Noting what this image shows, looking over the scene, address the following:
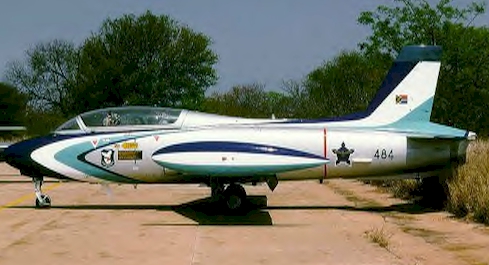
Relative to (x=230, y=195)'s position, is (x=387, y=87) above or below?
above

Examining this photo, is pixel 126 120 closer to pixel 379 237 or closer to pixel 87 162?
pixel 87 162

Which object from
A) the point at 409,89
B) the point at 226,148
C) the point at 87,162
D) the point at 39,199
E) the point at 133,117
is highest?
the point at 409,89

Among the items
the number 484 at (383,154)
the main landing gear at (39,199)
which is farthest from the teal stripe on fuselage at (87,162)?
the number 484 at (383,154)

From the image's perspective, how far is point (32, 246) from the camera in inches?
388

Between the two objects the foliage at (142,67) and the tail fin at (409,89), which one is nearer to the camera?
the tail fin at (409,89)

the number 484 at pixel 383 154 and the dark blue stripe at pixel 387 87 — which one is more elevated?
the dark blue stripe at pixel 387 87

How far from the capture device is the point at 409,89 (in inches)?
575

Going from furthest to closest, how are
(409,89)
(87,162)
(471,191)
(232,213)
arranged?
(409,89)
(87,162)
(232,213)
(471,191)

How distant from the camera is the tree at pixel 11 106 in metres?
62.5

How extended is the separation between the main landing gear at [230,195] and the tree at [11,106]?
51.3m

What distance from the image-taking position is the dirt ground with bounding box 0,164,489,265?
8.98 m

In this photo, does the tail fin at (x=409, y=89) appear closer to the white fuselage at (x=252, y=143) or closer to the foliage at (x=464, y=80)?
the white fuselage at (x=252, y=143)

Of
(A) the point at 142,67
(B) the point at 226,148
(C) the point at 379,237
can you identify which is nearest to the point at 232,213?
(B) the point at 226,148

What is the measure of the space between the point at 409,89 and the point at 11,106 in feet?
180
